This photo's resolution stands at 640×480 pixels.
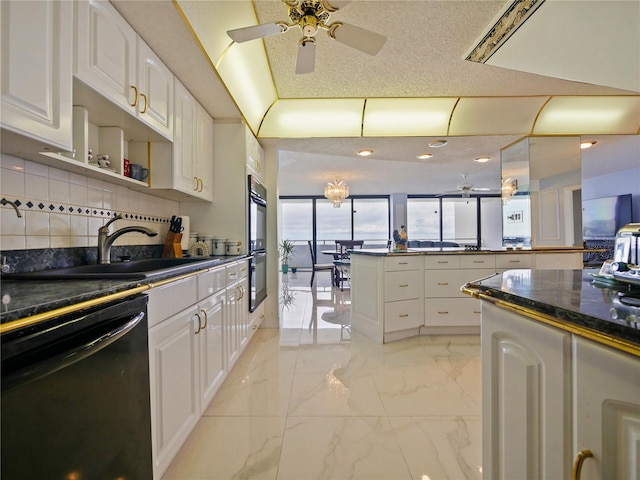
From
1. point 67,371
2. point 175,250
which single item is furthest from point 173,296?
point 175,250

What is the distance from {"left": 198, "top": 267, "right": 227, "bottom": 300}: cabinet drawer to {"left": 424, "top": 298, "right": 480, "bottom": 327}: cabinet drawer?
212 centimetres

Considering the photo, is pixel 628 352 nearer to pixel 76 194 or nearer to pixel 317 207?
pixel 76 194

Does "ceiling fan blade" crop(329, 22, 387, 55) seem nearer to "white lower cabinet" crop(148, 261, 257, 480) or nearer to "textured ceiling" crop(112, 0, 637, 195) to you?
"textured ceiling" crop(112, 0, 637, 195)

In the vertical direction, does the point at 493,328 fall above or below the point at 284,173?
below

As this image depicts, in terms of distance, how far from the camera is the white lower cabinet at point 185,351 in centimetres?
114

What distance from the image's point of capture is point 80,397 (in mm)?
747

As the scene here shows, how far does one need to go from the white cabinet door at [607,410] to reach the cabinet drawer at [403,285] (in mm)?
2222

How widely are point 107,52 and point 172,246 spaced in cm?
132

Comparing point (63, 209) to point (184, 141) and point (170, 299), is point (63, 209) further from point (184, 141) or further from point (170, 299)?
point (184, 141)

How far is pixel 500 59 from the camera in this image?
229 centimetres

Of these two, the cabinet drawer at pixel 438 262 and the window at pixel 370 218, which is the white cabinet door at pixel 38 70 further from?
the window at pixel 370 218

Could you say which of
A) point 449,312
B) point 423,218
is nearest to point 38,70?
point 449,312

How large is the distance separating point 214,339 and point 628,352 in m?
1.78

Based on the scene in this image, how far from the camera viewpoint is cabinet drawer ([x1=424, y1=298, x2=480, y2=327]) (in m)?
2.96
